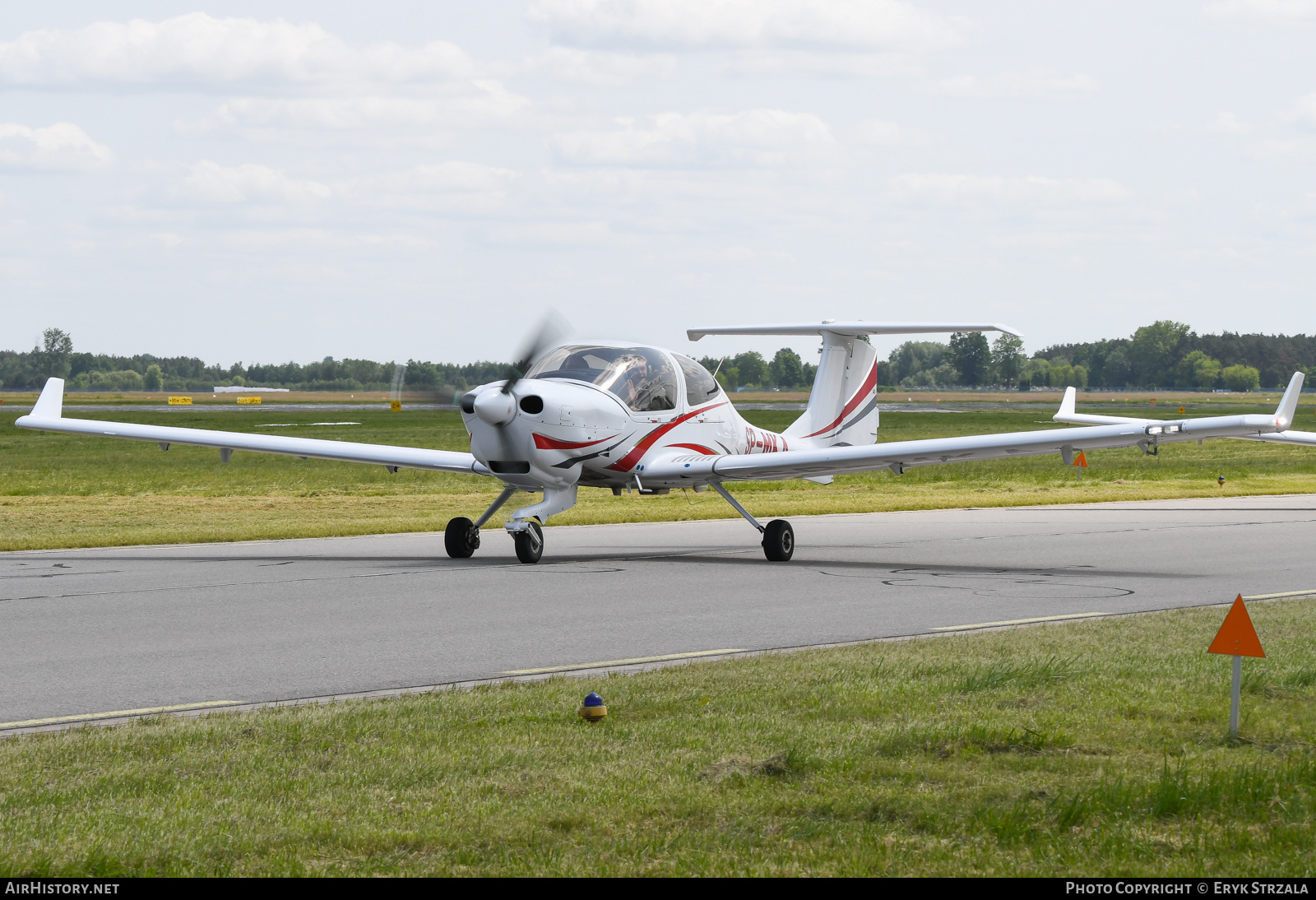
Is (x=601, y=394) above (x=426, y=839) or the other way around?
above

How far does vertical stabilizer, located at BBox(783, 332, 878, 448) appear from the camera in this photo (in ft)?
74.9

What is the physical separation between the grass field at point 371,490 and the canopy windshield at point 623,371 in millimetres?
6041

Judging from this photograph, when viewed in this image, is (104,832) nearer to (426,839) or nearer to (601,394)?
(426,839)

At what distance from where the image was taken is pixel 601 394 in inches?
709

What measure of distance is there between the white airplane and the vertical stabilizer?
1405mm

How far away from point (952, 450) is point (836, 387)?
5.02m

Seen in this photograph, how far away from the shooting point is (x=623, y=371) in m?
18.4

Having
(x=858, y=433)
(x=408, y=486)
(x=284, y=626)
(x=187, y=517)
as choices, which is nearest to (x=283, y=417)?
(x=408, y=486)

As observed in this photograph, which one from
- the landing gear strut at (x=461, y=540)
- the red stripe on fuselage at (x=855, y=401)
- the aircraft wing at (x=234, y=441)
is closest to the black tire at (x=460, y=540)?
the landing gear strut at (x=461, y=540)

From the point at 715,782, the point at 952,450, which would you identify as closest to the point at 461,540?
the point at 952,450

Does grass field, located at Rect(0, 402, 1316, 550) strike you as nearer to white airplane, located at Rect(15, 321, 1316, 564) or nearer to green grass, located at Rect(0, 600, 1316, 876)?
white airplane, located at Rect(15, 321, 1316, 564)

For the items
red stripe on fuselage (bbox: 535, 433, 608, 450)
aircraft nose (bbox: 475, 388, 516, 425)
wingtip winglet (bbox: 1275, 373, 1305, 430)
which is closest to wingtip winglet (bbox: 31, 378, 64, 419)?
aircraft nose (bbox: 475, 388, 516, 425)

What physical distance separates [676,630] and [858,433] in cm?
1192
